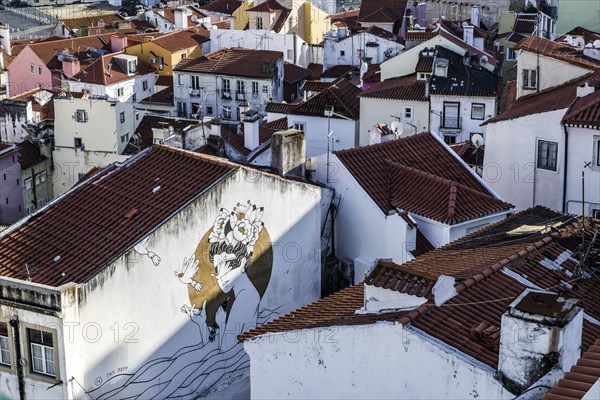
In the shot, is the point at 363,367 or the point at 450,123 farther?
the point at 450,123

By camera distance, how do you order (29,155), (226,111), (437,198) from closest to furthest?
(437,198), (29,155), (226,111)

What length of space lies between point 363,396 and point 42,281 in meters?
7.59

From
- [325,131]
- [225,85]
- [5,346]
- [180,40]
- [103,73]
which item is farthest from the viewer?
[180,40]

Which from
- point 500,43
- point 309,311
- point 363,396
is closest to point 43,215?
point 309,311

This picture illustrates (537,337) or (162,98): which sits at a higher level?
(537,337)

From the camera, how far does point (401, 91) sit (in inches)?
1987

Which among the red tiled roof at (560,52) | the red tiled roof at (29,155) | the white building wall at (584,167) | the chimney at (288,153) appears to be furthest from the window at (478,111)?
the chimney at (288,153)

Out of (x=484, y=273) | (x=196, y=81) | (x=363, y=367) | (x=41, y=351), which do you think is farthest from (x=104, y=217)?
(x=196, y=81)

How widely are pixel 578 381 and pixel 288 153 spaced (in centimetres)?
1541

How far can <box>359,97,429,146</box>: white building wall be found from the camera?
4909cm

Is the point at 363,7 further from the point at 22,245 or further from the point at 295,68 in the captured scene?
the point at 22,245

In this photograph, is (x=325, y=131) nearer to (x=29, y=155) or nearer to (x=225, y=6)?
(x=29, y=155)

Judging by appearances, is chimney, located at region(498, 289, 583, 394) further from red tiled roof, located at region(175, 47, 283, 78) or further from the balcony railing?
red tiled roof, located at region(175, 47, 283, 78)

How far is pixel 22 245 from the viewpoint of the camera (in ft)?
75.5
